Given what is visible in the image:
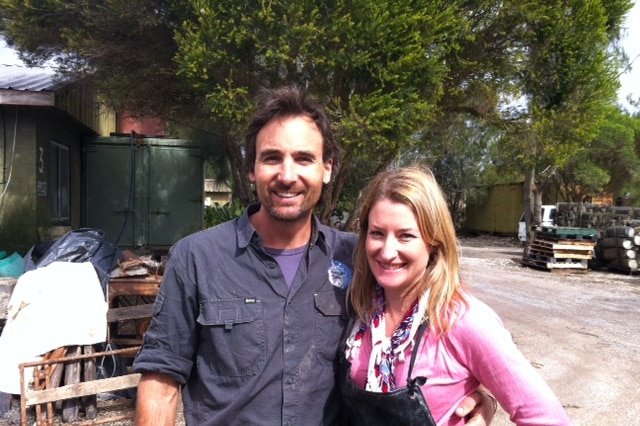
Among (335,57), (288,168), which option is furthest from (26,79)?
(288,168)

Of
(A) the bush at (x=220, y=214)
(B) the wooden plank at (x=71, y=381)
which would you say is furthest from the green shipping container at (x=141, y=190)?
(B) the wooden plank at (x=71, y=381)

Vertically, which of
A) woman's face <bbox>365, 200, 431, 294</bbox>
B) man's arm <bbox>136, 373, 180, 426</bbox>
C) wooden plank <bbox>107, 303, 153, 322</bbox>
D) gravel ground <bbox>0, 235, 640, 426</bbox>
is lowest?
gravel ground <bbox>0, 235, 640, 426</bbox>

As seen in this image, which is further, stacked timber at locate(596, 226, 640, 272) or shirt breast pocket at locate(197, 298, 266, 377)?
stacked timber at locate(596, 226, 640, 272)

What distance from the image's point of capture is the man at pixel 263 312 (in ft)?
6.26

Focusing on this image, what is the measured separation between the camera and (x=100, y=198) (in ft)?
34.5

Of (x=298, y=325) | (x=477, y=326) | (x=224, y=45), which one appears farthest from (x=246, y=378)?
(x=224, y=45)

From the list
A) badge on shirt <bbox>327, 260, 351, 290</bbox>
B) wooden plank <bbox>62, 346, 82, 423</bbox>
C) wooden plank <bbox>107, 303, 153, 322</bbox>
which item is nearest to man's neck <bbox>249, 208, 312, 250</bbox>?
badge on shirt <bbox>327, 260, 351, 290</bbox>

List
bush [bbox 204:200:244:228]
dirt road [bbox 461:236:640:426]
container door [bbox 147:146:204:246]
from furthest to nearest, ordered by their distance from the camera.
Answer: bush [bbox 204:200:244:228] < container door [bbox 147:146:204:246] < dirt road [bbox 461:236:640:426]

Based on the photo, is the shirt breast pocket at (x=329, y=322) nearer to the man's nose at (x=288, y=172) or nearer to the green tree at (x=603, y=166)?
the man's nose at (x=288, y=172)

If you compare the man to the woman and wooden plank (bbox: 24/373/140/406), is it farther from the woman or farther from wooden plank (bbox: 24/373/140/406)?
wooden plank (bbox: 24/373/140/406)

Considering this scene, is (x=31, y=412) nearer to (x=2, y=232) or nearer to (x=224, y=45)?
(x=2, y=232)

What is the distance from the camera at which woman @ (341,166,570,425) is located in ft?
5.47

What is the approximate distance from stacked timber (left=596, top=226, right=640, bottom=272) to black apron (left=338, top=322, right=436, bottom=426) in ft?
47.6

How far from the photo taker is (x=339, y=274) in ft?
7.00
